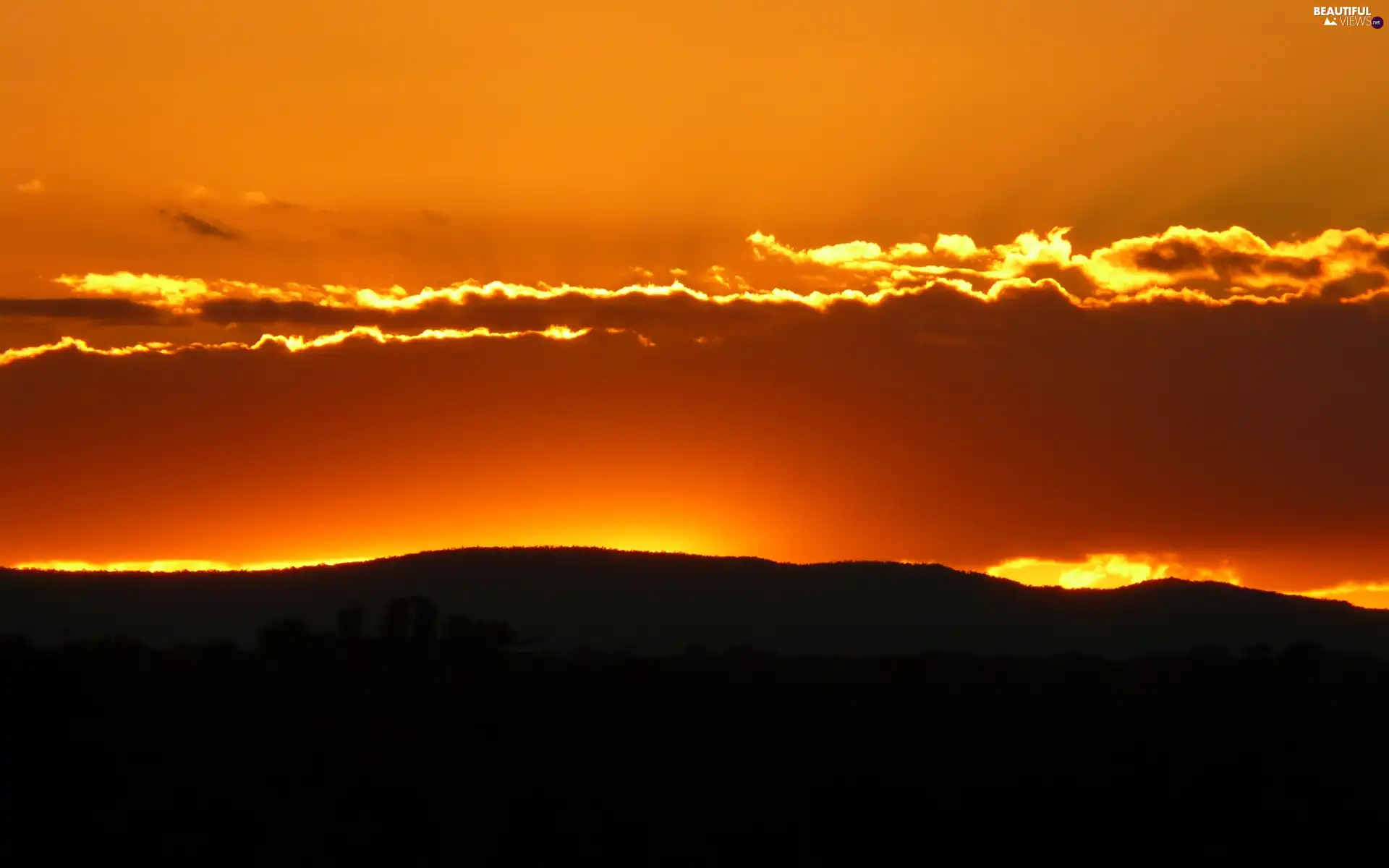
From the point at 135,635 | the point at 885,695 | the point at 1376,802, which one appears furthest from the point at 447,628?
the point at 135,635

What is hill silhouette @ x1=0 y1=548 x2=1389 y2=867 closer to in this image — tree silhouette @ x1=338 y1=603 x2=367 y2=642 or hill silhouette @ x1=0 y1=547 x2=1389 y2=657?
tree silhouette @ x1=338 y1=603 x2=367 y2=642

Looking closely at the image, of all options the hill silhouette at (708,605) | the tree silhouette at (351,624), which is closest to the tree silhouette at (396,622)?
the tree silhouette at (351,624)

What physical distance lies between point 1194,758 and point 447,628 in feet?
88.3

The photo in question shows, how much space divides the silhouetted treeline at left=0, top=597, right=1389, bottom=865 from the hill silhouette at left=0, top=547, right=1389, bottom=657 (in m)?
44.7

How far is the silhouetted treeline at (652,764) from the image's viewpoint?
3731cm

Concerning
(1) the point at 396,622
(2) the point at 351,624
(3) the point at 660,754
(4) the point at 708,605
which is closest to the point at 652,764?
(3) the point at 660,754

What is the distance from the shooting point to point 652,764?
42188mm

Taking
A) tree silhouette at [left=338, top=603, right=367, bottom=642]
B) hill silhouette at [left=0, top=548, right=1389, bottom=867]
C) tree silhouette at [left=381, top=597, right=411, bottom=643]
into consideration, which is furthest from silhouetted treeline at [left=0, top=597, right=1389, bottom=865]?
tree silhouette at [left=338, top=603, right=367, bottom=642]

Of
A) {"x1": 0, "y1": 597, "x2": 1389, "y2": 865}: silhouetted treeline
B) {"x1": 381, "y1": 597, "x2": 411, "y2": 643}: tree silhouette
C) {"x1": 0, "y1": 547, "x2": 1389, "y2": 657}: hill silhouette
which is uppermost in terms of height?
{"x1": 0, "y1": 547, "x2": 1389, "y2": 657}: hill silhouette

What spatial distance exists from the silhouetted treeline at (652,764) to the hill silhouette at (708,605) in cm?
4470

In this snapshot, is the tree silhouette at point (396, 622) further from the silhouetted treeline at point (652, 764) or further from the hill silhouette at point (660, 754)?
the silhouetted treeline at point (652, 764)

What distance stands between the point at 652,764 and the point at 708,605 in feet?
205

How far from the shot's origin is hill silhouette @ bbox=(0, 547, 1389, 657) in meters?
99.7

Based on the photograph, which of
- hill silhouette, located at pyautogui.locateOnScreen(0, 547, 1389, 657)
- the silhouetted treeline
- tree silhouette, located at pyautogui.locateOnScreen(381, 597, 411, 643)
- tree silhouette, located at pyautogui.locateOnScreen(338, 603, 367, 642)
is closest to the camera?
the silhouetted treeline
